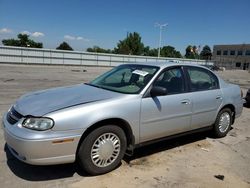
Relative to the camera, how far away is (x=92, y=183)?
348 cm

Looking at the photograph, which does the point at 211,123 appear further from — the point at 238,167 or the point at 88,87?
the point at 88,87

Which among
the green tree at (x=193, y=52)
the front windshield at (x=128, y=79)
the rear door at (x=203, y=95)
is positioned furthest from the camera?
the green tree at (x=193, y=52)

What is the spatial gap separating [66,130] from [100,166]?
0.78m

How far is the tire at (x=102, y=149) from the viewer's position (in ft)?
11.5

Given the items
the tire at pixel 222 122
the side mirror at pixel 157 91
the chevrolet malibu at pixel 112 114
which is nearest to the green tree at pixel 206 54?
the tire at pixel 222 122

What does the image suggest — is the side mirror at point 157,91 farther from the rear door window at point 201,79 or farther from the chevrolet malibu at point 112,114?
the rear door window at point 201,79

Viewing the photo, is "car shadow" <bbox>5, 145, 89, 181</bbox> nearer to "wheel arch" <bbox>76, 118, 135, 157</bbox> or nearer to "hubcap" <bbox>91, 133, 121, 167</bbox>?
"hubcap" <bbox>91, 133, 121, 167</bbox>

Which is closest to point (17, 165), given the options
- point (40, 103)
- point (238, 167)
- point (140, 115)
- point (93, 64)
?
point (40, 103)

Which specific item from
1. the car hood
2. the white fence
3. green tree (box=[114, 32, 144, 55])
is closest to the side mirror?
the car hood

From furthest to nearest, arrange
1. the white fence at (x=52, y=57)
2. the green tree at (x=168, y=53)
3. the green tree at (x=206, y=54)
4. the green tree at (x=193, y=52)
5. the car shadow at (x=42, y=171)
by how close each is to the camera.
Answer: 1. the green tree at (x=206, y=54)
2. the green tree at (x=168, y=53)
3. the green tree at (x=193, y=52)
4. the white fence at (x=52, y=57)
5. the car shadow at (x=42, y=171)

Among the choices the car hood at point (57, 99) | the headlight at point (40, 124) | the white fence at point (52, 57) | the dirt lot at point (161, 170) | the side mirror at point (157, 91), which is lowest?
the dirt lot at point (161, 170)

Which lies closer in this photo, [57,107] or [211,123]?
A: [57,107]

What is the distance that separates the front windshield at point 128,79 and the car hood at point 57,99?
0.27 meters

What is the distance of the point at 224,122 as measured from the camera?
18.8 feet
